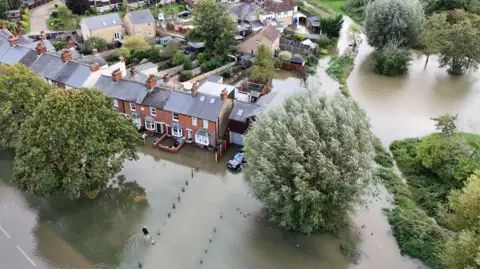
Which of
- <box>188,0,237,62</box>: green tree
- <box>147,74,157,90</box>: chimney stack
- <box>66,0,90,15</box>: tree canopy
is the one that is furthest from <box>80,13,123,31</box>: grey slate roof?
<box>147,74,157,90</box>: chimney stack

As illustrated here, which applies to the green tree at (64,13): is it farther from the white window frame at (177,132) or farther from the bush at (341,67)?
the bush at (341,67)

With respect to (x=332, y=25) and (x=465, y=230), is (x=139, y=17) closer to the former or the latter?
(x=332, y=25)

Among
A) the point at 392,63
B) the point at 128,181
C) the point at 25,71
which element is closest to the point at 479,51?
the point at 392,63

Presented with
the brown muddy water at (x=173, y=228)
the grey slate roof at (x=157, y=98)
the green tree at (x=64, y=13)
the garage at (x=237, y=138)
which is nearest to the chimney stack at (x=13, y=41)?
the brown muddy water at (x=173, y=228)

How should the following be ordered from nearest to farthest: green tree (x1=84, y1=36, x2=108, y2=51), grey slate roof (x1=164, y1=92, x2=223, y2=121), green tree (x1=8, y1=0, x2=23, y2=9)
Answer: grey slate roof (x1=164, y1=92, x2=223, y2=121), green tree (x1=84, y1=36, x2=108, y2=51), green tree (x1=8, y1=0, x2=23, y2=9)

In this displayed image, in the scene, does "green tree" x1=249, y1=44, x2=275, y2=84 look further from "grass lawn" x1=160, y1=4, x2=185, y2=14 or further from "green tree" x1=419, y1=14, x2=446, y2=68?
"grass lawn" x1=160, y1=4, x2=185, y2=14

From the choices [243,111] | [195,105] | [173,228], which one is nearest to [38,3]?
[195,105]

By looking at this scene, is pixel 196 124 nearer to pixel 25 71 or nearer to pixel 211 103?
pixel 211 103
